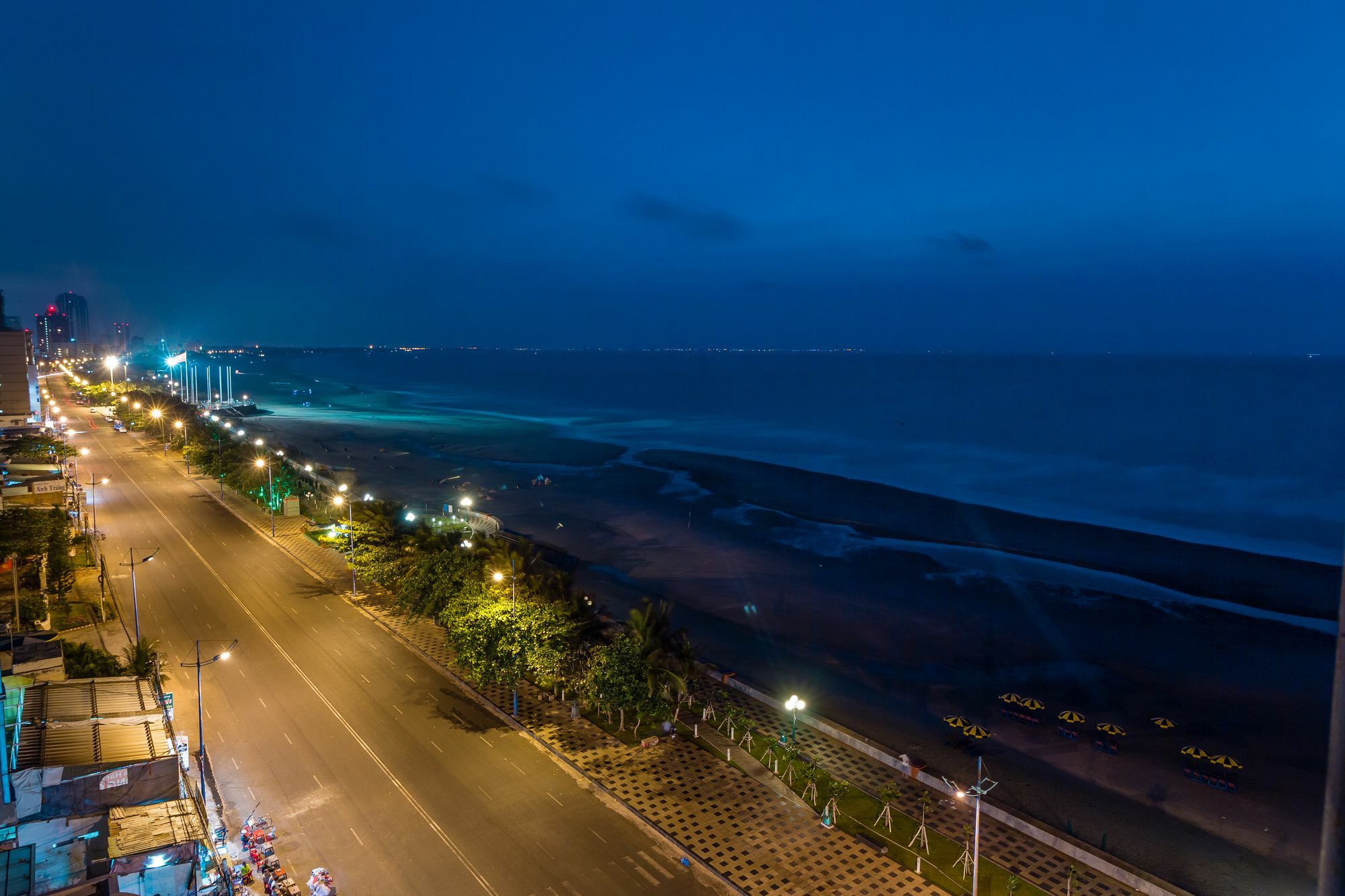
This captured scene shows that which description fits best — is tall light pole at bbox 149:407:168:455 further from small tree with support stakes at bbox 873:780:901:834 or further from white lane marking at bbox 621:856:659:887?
small tree with support stakes at bbox 873:780:901:834

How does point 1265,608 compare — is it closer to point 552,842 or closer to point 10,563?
point 552,842

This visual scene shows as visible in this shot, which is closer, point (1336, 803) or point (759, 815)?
point (1336, 803)

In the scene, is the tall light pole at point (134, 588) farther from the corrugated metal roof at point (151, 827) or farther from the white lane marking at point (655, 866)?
the white lane marking at point (655, 866)

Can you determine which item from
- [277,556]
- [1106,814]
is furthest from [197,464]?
[1106,814]

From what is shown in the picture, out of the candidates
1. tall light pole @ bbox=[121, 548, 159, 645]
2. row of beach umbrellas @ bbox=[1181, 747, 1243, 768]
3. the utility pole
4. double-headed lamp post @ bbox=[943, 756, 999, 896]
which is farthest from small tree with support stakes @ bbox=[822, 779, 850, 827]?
A: tall light pole @ bbox=[121, 548, 159, 645]

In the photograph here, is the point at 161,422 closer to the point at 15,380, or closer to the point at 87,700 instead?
the point at 15,380

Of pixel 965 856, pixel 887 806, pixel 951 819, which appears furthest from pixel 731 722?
pixel 965 856

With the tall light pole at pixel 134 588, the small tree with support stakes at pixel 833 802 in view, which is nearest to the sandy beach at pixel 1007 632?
the small tree with support stakes at pixel 833 802
